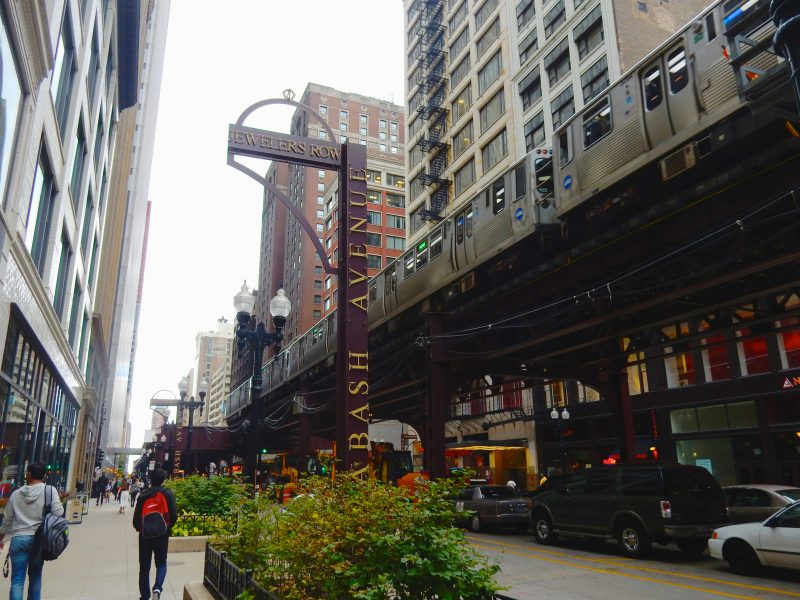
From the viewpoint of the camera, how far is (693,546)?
535 inches

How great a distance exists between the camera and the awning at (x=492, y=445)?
43.1 meters

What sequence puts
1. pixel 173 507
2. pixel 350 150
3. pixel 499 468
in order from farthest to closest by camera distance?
pixel 499 468 < pixel 350 150 < pixel 173 507

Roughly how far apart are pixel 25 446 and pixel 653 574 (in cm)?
1553

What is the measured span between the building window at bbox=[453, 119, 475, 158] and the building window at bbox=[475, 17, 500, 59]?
605cm

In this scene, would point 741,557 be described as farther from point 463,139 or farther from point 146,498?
point 463,139

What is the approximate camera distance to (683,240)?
1378 centimetres

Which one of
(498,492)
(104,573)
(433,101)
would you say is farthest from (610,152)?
(433,101)

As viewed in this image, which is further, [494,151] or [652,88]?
[494,151]

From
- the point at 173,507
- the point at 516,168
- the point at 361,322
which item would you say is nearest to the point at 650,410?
the point at 516,168

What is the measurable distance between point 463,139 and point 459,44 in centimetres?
1001

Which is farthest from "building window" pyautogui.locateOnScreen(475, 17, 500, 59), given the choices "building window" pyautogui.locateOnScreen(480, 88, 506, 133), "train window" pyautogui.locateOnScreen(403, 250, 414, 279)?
"train window" pyautogui.locateOnScreen(403, 250, 414, 279)

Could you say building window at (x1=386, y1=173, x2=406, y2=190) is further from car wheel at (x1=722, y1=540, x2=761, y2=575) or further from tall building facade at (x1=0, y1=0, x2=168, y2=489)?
car wheel at (x1=722, y1=540, x2=761, y2=575)

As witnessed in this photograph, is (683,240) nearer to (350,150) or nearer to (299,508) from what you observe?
Answer: (350,150)

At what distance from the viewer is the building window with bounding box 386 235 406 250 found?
89.2m
